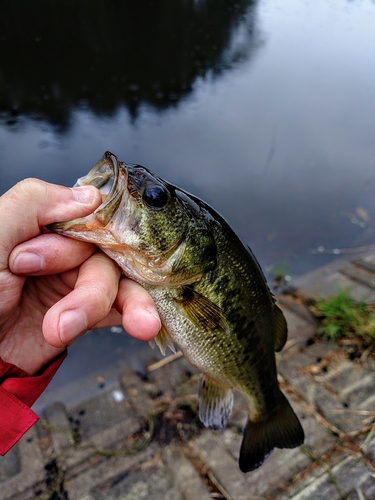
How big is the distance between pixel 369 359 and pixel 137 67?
386 inches

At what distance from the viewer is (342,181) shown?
769cm

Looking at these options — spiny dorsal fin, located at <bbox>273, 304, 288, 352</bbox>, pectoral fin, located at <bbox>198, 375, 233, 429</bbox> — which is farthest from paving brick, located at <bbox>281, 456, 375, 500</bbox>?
spiny dorsal fin, located at <bbox>273, 304, 288, 352</bbox>

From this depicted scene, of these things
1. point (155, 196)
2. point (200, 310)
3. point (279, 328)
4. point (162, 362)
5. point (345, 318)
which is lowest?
point (162, 362)

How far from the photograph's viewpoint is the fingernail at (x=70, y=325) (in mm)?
1283

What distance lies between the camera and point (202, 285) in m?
1.75

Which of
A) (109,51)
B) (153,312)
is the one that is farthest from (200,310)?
(109,51)

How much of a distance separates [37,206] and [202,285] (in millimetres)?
755

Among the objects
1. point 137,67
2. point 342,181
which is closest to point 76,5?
point 137,67

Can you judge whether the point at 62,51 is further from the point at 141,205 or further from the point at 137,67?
the point at 141,205

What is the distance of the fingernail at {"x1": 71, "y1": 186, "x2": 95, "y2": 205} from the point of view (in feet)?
4.88

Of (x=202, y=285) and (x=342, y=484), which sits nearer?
(x=202, y=285)

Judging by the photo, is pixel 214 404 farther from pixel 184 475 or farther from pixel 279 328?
pixel 184 475

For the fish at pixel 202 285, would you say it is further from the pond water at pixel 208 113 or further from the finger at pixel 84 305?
the pond water at pixel 208 113

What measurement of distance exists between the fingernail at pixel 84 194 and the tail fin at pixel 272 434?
1.50 metres
